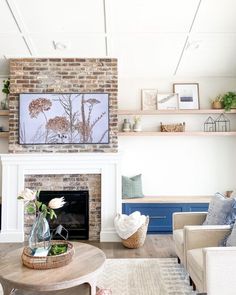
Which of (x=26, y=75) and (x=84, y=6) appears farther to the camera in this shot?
(x=26, y=75)

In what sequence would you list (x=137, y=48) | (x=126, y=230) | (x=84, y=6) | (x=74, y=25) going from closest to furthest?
(x=84, y=6), (x=74, y=25), (x=126, y=230), (x=137, y=48)

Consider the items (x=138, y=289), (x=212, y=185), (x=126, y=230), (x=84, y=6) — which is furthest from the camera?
(x=212, y=185)

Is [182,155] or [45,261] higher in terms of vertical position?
[182,155]

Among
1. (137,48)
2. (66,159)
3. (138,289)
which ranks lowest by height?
(138,289)

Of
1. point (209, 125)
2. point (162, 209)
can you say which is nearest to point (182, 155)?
point (209, 125)

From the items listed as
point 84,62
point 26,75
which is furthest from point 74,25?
point 26,75

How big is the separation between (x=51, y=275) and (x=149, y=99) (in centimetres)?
383

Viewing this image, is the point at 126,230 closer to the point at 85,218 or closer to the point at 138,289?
the point at 85,218

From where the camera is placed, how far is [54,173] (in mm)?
4512

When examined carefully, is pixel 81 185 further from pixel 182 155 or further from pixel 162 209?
pixel 182 155

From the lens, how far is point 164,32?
152 inches

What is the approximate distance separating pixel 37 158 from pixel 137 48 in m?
2.27

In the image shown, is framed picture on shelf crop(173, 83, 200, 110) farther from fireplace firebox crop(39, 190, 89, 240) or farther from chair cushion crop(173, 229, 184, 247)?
chair cushion crop(173, 229, 184, 247)

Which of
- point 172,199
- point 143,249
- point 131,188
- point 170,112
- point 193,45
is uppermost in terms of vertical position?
point 193,45
